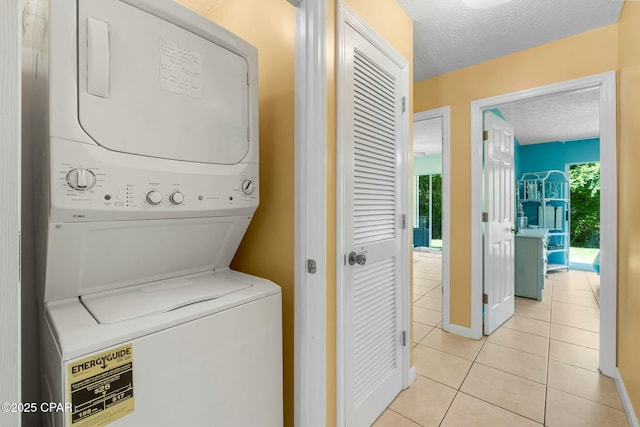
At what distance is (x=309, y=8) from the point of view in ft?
3.95

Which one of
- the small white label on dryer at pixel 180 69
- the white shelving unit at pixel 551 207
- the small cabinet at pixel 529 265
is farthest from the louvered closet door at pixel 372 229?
the white shelving unit at pixel 551 207

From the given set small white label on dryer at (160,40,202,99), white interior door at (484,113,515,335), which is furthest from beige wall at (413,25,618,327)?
small white label on dryer at (160,40,202,99)

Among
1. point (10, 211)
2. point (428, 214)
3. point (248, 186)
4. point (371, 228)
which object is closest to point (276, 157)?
point (248, 186)

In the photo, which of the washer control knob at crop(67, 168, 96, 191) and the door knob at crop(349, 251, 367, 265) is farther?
the door knob at crop(349, 251, 367, 265)

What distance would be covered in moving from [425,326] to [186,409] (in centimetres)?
250

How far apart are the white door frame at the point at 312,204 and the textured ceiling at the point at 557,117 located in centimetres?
251

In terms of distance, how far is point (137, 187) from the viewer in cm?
84

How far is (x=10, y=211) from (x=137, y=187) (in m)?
0.35

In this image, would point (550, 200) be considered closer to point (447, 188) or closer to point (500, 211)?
point (500, 211)

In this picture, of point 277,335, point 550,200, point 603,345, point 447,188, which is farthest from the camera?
point 550,200

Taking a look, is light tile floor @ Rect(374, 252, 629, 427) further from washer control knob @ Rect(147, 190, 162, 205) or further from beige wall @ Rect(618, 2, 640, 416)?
washer control knob @ Rect(147, 190, 162, 205)

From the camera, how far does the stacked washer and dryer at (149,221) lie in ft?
2.35

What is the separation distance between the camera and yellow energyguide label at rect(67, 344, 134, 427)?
646mm

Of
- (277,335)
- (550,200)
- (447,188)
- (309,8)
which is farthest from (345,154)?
(550,200)
